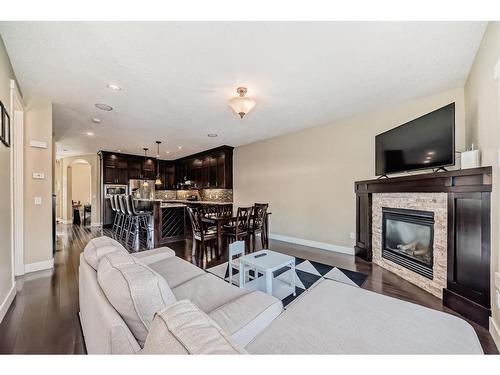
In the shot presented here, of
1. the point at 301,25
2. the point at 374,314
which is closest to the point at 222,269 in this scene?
the point at 374,314

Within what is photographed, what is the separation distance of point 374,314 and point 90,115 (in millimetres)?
4868

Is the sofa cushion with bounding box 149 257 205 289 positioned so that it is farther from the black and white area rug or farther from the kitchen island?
the kitchen island

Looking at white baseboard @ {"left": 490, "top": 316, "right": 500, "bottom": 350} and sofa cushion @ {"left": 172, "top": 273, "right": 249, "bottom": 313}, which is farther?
white baseboard @ {"left": 490, "top": 316, "right": 500, "bottom": 350}

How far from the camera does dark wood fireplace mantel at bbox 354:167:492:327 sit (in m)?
1.85

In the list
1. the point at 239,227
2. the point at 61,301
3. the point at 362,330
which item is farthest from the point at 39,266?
the point at 362,330

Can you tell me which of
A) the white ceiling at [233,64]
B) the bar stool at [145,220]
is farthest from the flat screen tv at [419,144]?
the bar stool at [145,220]

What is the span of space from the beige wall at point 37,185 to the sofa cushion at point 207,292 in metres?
3.02

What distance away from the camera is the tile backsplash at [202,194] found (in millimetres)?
6941

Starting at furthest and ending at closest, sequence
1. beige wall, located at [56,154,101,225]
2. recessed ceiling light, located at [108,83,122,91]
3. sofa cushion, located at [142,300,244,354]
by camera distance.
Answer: beige wall, located at [56,154,101,225]
recessed ceiling light, located at [108,83,122,91]
sofa cushion, located at [142,300,244,354]

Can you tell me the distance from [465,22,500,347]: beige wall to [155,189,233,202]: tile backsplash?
5.56 meters

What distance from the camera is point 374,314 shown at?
1.19 meters

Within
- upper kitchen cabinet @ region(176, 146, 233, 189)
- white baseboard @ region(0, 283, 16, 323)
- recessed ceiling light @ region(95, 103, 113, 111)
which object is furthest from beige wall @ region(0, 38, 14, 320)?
upper kitchen cabinet @ region(176, 146, 233, 189)

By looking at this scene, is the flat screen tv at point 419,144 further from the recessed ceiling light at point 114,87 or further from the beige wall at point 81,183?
the beige wall at point 81,183
